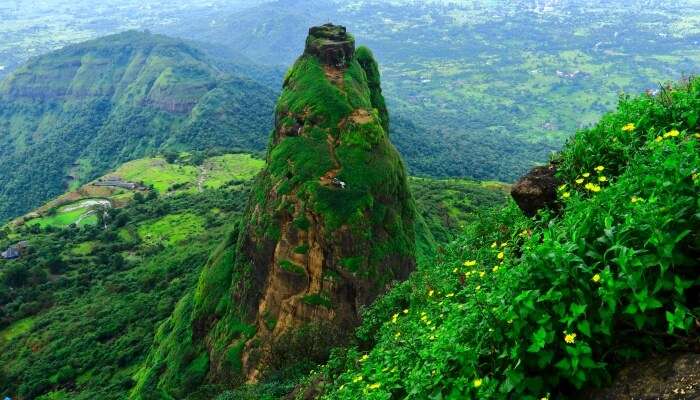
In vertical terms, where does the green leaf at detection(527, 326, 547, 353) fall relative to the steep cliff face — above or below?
above

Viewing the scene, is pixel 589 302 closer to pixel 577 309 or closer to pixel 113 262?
pixel 577 309

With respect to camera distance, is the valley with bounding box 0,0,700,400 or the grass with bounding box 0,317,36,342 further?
the grass with bounding box 0,317,36,342

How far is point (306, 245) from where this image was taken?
34500 mm

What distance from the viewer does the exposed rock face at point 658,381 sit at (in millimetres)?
5344

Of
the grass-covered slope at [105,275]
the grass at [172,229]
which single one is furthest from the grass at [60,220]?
the grass at [172,229]

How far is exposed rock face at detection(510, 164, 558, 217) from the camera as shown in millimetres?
10867

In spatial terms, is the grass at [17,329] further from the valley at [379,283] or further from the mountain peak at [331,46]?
the mountain peak at [331,46]

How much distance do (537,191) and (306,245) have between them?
24874 mm

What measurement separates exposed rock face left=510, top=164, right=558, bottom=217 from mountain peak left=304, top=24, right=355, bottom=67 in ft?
121

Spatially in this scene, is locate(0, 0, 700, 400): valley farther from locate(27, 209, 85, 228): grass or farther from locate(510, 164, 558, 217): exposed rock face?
locate(27, 209, 85, 228): grass

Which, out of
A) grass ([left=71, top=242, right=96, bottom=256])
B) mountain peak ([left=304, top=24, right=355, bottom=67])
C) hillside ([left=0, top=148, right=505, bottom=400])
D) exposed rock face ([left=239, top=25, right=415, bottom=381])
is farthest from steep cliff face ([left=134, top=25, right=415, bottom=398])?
grass ([left=71, top=242, right=96, bottom=256])

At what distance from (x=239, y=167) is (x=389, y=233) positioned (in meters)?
141

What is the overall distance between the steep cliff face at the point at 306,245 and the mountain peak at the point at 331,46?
0.28m

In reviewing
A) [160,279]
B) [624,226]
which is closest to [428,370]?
[624,226]
